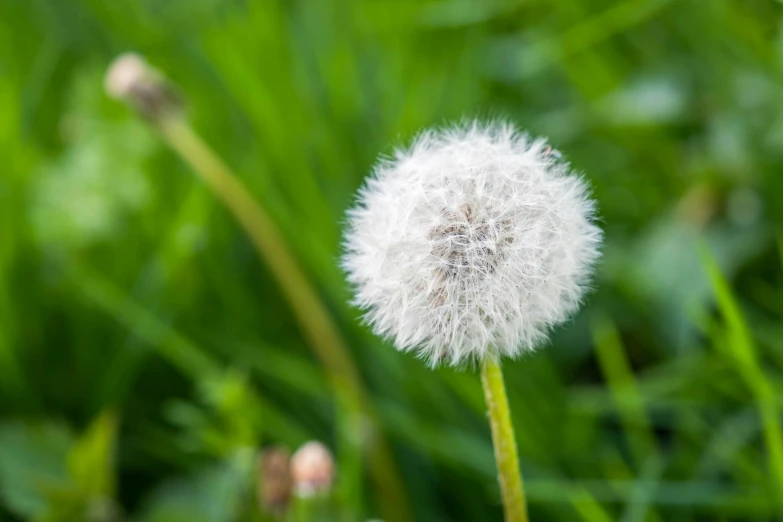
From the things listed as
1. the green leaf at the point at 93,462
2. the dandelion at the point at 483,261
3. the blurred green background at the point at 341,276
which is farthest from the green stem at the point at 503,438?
the green leaf at the point at 93,462

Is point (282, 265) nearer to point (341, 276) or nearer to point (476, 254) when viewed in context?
point (341, 276)

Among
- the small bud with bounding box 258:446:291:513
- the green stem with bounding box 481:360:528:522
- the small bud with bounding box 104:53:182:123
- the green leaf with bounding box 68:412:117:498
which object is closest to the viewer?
the green stem with bounding box 481:360:528:522

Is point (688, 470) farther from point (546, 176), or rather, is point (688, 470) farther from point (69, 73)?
point (69, 73)

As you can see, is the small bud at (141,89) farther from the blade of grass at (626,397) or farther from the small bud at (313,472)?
the blade of grass at (626,397)

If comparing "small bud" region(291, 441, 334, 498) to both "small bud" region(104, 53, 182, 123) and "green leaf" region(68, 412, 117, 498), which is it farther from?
"small bud" region(104, 53, 182, 123)

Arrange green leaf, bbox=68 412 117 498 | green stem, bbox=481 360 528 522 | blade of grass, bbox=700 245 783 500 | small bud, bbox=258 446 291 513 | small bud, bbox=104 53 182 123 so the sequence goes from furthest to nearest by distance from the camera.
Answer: small bud, bbox=104 53 182 123, green leaf, bbox=68 412 117 498, small bud, bbox=258 446 291 513, blade of grass, bbox=700 245 783 500, green stem, bbox=481 360 528 522

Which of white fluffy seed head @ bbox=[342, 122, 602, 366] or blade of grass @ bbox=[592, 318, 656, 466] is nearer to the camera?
white fluffy seed head @ bbox=[342, 122, 602, 366]

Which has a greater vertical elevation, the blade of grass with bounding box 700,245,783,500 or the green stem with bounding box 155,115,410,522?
the green stem with bounding box 155,115,410,522

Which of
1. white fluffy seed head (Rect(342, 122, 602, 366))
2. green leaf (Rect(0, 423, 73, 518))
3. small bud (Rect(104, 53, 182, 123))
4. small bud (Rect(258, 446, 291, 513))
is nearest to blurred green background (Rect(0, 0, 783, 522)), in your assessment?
green leaf (Rect(0, 423, 73, 518))
